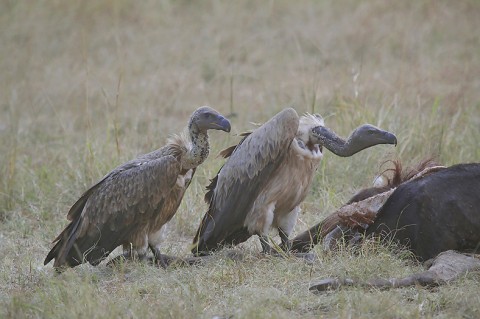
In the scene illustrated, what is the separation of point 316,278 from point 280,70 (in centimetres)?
559

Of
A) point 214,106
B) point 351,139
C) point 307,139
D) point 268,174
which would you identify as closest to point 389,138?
point 351,139

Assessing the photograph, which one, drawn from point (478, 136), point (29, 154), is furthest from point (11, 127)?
point (478, 136)

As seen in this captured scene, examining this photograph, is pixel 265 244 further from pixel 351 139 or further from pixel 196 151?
pixel 351 139

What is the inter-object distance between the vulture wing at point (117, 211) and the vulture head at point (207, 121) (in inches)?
11.2

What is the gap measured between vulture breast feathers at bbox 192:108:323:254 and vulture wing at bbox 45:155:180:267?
0.35 metres

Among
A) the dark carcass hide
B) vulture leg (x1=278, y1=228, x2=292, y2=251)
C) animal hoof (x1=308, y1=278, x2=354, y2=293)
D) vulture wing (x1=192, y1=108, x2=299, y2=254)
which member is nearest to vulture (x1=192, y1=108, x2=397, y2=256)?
vulture wing (x1=192, y1=108, x2=299, y2=254)

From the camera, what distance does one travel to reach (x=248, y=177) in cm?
589

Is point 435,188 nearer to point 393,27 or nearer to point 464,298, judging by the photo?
point 464,298

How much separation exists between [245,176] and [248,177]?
0.07ft

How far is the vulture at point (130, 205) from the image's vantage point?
18.9 ft

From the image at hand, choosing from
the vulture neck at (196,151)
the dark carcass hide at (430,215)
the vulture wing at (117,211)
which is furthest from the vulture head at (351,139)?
the vulture wing at (117,211)

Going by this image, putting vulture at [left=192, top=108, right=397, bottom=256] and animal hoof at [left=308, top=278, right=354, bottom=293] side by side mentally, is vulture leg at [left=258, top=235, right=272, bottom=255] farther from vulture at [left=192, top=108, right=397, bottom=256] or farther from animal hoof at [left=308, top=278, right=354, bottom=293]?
animal hoof at [left=308, top=278, right=354, bottom=293]

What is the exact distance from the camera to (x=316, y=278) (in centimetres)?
520

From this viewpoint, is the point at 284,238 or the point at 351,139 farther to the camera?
the point at 284,238
